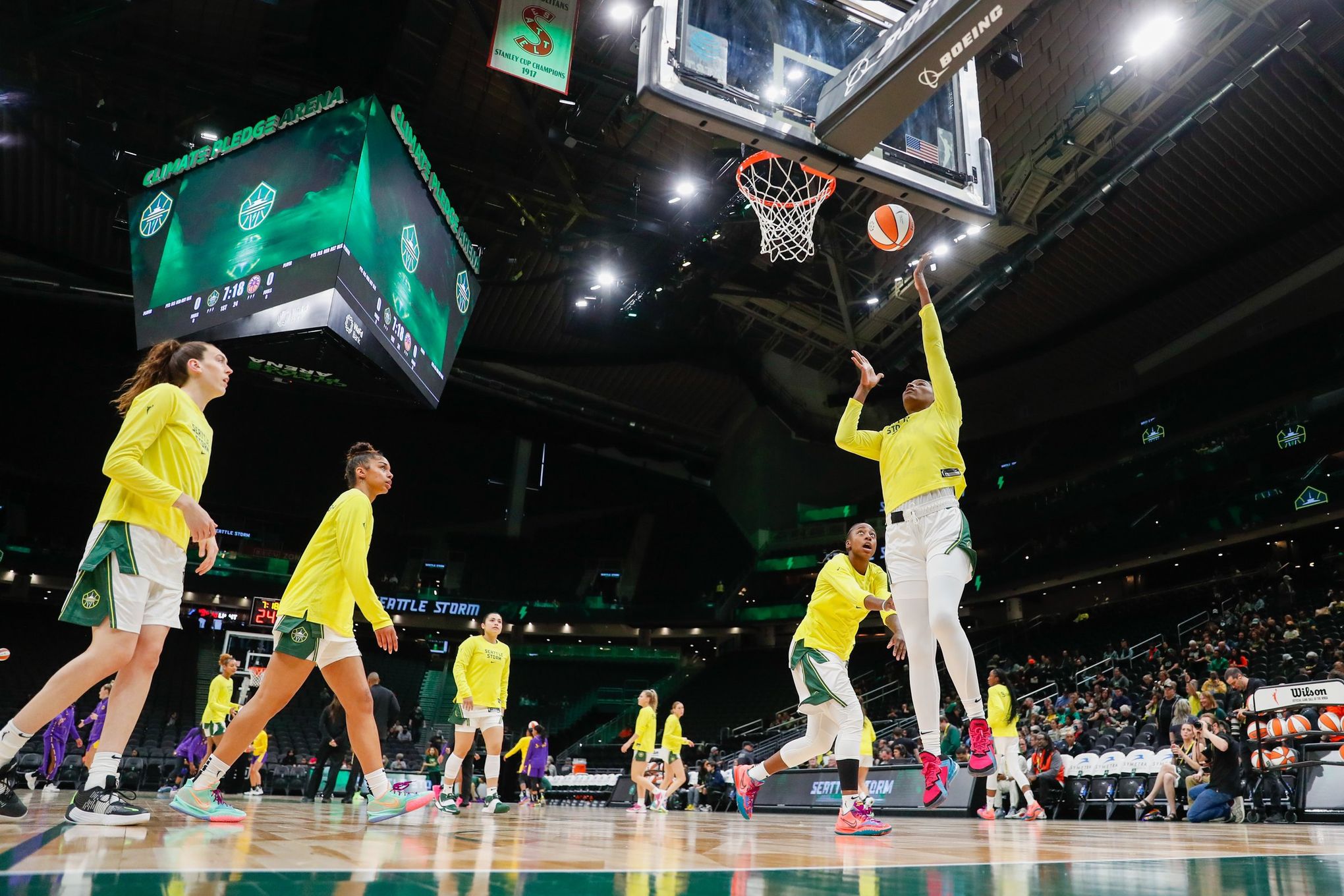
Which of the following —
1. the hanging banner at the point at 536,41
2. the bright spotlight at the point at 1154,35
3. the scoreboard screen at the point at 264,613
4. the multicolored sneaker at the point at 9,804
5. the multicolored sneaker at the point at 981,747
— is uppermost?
the bright spotlight at the point at 1154,35

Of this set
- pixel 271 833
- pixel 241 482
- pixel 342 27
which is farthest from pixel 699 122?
pixel 241 482

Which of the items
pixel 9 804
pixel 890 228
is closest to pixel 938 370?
pixel 890 228

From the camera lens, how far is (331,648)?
421cm

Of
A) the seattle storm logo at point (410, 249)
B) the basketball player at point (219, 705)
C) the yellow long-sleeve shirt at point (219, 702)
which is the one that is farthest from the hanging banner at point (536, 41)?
the yellow long-sleeve shirt at point (219, 702)

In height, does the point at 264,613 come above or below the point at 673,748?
above

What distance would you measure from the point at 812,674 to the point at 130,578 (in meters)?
3.40

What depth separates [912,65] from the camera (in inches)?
178

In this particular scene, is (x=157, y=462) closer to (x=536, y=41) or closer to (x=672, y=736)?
(x=536, y=41)

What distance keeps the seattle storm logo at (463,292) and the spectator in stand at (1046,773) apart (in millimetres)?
9927

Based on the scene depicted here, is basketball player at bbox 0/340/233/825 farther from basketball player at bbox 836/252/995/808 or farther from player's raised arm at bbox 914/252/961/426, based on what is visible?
player's raised arm at bbox 914/252/961/426

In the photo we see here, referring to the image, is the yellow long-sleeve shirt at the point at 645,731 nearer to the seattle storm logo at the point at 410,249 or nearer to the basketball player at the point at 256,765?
the basketball player at the point at 256,765

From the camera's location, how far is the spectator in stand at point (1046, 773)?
1160 centimetres

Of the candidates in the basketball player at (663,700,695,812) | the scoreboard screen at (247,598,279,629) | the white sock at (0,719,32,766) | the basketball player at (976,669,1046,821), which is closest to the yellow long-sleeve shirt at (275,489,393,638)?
the white sock at (0,719,32,766)

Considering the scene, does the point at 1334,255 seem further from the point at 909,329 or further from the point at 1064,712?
the point at 1064,712
